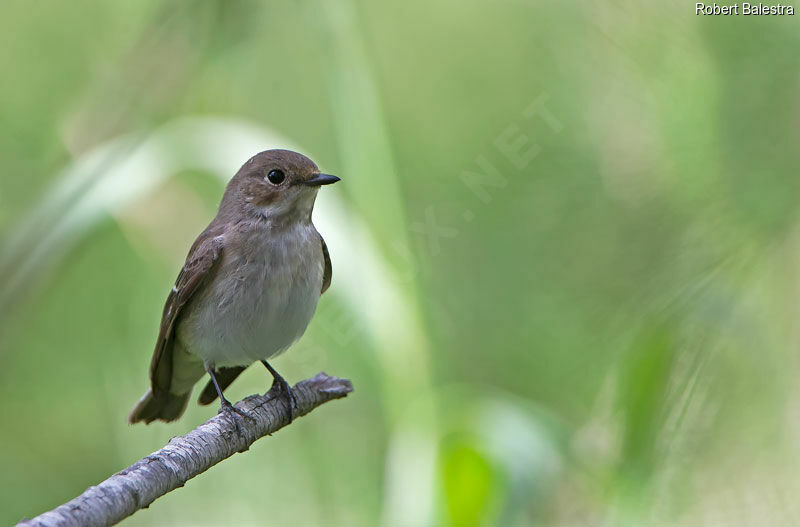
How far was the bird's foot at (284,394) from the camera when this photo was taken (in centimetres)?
302

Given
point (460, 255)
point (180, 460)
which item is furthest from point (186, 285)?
point (180, 460)

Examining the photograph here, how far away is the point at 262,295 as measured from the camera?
11.1 feet

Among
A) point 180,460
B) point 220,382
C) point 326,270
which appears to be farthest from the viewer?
point 220,382

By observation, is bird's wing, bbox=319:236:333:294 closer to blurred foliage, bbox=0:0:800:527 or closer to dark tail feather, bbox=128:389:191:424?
blurred foliage, bbox=0:0:800:527

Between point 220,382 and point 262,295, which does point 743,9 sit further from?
point 220,382

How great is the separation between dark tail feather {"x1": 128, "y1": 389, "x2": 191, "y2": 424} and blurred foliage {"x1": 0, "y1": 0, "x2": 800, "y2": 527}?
Result: 10.2 inches

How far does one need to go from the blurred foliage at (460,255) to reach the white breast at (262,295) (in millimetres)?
220

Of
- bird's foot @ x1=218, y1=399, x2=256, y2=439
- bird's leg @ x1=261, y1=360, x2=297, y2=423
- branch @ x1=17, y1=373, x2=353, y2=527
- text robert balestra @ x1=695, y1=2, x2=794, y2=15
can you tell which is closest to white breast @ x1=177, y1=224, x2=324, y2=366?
bird's leg @ x1=261, y1=360, x2=297, y2=423

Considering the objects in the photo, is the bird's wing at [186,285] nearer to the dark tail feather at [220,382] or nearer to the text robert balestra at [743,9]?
the dark tail feather at [220,382]

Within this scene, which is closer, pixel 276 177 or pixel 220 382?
pixel 276 177

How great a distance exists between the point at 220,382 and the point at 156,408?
30cm

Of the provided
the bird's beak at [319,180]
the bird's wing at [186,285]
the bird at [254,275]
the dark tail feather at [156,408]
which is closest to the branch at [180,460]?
the bird at [254,275]

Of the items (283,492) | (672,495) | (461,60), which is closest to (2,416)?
(283,492)

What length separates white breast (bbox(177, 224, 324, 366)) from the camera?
337 cm
